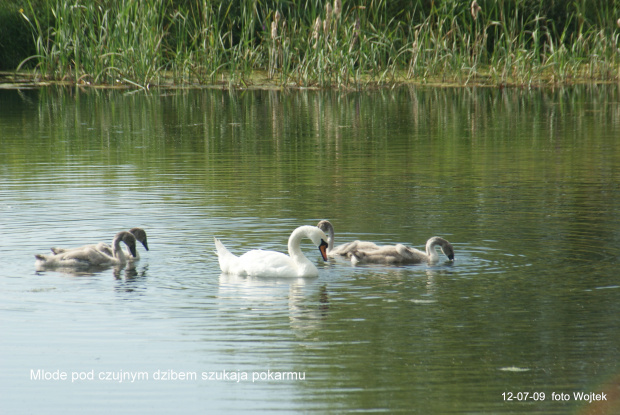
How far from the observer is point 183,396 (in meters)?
5.34

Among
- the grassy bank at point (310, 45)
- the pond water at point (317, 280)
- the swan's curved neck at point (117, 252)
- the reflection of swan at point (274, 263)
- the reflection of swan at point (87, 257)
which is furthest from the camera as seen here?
the grassy bank at point (310, 45)

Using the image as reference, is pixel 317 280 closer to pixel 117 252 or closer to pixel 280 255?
pixel 280 255

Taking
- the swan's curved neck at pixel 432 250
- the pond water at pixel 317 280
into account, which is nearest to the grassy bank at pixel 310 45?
the pond water at pixel 317 280

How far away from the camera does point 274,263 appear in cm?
804

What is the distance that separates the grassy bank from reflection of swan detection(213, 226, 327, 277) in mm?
14529

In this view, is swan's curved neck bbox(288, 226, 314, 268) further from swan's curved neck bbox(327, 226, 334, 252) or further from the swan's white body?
swan's curved neck bbox(327, 226, 334, 252)

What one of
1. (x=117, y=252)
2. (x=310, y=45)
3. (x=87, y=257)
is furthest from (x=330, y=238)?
(x=310, y=45)

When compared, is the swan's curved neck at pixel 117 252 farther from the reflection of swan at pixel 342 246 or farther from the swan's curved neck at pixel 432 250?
the swan's curved neck at pixel 432 250

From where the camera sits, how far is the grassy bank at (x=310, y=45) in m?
23.0

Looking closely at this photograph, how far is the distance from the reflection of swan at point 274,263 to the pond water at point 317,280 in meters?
0.09

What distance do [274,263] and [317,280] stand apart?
36 centimetres

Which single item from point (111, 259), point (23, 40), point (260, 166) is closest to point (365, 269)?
point (111, 259)

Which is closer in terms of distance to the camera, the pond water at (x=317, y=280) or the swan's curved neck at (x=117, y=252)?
the pond water at (x=317, y=280)

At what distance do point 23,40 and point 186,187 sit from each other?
18540mm
